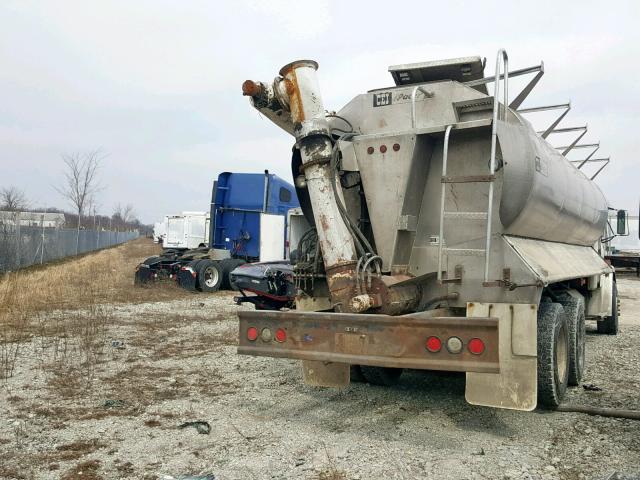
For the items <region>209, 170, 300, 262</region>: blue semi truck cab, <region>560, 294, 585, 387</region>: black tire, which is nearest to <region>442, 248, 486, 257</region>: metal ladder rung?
<region>560, 294, 585, 387</region>: black tire

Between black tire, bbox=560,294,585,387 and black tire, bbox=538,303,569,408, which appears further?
black tire, bbox=560,294,585,387

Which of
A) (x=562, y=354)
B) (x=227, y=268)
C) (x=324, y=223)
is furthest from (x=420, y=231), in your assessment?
(x=227, y=268)

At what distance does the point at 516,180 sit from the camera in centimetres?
465

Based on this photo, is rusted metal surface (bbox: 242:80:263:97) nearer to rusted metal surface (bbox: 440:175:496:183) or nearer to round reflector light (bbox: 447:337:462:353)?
rusted metal surface (bbox: 440:175:496:183)

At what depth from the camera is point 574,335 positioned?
597 centimetres

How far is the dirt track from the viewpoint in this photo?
12.7 feet

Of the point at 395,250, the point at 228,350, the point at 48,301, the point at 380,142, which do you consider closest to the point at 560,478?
the point at 395,250

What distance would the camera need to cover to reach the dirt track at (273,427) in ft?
12.7

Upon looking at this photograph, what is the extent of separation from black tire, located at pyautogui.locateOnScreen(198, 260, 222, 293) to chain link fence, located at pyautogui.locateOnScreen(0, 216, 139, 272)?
22.6ft

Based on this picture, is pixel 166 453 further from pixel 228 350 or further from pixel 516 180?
pixel 228 350

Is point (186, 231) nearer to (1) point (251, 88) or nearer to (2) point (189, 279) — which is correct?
(2) point (189, 279)

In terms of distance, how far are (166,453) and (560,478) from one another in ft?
9.04

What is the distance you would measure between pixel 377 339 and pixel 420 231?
141cm

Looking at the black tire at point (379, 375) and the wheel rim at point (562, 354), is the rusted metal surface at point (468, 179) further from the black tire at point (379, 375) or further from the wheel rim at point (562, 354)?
the black tire at point (379, 375)
